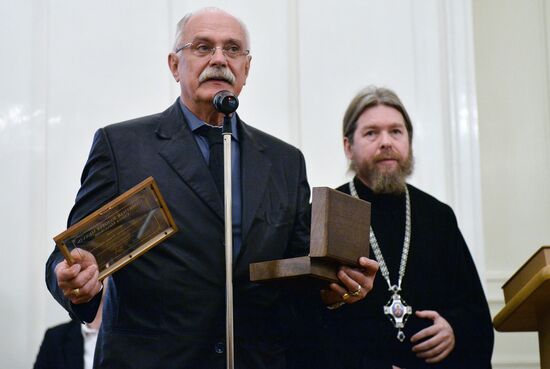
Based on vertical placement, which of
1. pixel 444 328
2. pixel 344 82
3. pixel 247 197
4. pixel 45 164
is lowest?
pixel 444 328

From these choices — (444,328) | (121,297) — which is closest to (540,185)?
(444,328)

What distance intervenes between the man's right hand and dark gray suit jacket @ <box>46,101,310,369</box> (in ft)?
0.67

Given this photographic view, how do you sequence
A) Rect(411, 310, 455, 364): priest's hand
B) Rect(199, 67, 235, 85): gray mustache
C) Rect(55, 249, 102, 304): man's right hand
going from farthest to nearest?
Rect(411, 310, 455, 364): priest's hand
Rect(199, 67, 235, 85): gray mustache
Rect(55, 249, 102, 304): man's right hand

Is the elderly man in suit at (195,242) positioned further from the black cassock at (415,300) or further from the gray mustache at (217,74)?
the black cassock at (415,300)

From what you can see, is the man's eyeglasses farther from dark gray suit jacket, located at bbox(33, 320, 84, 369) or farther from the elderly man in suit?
dark gray suit jacket, located at bbox(33, 320, 84, 369)

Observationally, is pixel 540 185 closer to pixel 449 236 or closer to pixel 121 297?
pixel 449 236

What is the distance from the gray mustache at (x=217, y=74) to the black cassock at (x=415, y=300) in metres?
1.14

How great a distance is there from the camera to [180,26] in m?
3.59

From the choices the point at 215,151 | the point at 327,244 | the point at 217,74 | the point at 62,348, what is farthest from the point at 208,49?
the point at 62,348

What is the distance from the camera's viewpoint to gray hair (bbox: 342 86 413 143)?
4.47 metres

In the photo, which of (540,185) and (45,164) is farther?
(540,185)

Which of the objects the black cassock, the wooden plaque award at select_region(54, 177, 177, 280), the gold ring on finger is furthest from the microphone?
the black cassock

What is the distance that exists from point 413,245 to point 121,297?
178 centimetres

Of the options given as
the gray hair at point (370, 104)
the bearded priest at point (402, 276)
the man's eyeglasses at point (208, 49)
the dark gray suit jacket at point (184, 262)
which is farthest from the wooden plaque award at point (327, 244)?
the gray hair at point (370, 104)
